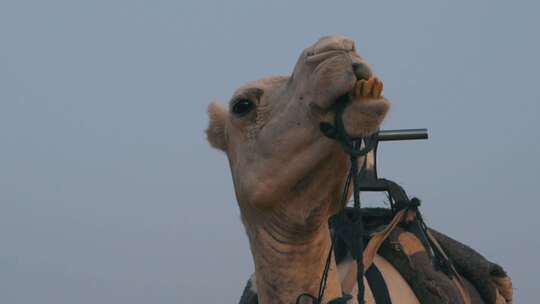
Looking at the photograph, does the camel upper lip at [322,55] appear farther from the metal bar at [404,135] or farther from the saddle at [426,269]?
the saddle at [426,269]

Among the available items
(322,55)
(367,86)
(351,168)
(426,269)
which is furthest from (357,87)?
(426,269)

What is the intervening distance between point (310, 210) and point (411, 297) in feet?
4.02

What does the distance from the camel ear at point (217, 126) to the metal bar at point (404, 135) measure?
677 millimetres

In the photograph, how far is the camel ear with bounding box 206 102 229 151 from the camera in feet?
11.0

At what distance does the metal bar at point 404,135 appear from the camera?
343 centimetres

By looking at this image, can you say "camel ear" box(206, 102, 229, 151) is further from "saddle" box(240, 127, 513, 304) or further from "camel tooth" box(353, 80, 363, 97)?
"camel tooth" box(353, 80, 363, 97)

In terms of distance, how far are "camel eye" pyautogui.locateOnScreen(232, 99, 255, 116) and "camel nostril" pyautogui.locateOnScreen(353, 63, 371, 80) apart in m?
0.68

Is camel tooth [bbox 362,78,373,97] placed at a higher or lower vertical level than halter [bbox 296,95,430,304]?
higher

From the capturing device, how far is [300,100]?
8.75ft

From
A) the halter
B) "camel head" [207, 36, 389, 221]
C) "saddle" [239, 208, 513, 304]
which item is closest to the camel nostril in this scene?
"camel head" [207, 36, 389, 221]

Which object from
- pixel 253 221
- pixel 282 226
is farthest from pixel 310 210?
pixel 253 221

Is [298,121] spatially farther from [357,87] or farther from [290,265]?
[290,265]

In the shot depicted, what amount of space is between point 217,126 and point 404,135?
0.81 metres

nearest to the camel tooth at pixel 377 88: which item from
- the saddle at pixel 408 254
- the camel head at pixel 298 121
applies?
the camel head at pixel 298 121
